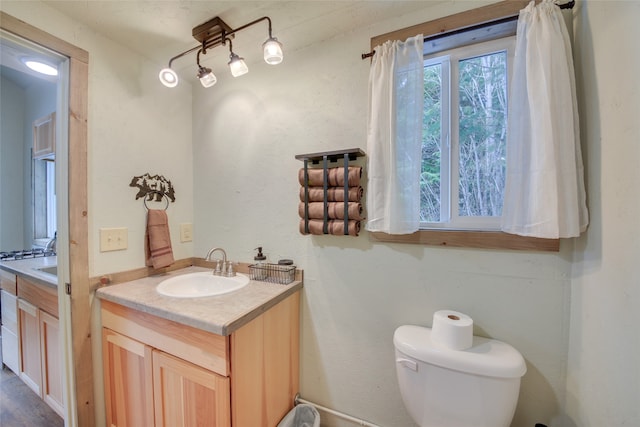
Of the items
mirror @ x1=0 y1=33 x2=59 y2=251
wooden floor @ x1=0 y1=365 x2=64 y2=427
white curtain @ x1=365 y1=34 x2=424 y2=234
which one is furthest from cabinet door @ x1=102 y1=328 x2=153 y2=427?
mirror @ x1=0 y1=33 x2=59 y2=251

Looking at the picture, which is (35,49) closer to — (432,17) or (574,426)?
(432,17)

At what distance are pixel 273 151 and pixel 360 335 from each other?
1.15m

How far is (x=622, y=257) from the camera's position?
67 centimetres

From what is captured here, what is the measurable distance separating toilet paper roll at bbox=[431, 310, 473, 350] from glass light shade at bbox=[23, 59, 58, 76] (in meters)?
2.17

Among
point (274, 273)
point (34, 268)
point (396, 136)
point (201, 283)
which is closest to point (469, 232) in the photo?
point (396, 136)

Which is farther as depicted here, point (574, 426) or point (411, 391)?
point (411, 391)

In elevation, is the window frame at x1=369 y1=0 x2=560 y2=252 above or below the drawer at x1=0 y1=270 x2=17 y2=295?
above

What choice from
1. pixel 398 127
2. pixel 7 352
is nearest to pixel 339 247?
pixel 398 127

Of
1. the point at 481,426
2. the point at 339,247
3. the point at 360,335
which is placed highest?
the point at 339,247

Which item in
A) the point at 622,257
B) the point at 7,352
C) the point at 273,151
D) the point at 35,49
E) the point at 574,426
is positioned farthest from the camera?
the point at 7,352

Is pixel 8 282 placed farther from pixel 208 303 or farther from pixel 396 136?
pixel 396 136

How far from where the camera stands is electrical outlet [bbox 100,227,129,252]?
126cm

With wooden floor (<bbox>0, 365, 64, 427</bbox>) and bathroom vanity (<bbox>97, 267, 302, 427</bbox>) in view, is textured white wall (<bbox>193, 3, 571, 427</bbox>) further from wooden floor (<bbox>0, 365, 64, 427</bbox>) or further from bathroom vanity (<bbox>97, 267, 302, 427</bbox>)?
wooden floor (<bbox>0, 365, 64, 427</bbox>)

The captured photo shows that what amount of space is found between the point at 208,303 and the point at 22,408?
1.67m
